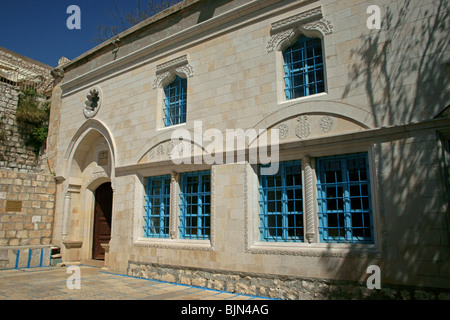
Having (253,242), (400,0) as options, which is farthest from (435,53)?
(253,242)

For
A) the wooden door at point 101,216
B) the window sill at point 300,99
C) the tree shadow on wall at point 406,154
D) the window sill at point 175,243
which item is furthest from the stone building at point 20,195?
the tree shadow on wall at point 406,154

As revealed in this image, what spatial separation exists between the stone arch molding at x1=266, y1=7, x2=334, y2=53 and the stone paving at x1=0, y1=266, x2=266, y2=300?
467 centimetres

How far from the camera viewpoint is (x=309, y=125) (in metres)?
6.11

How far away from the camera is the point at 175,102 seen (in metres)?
8.38

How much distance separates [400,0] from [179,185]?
5388mm

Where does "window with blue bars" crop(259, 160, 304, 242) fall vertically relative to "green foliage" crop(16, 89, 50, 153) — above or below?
below

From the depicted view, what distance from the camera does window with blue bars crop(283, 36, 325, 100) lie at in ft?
21.0

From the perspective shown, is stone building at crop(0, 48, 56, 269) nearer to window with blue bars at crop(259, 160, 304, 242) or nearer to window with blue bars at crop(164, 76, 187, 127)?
window with blue bars at crop(164, 76, 187, 127)

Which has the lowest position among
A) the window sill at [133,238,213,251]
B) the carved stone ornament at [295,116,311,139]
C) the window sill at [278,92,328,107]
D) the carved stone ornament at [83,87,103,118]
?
the window sill at [133,238,213,251]

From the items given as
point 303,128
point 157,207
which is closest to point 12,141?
point 157,207

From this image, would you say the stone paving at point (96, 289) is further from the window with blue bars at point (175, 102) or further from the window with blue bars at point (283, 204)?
the window with blue bars at point (175, 102)

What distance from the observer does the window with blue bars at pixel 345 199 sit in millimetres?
5609

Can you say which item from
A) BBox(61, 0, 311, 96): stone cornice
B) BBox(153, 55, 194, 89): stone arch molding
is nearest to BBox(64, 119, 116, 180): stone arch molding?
BBox(61, 0, 311, 96): stone cornice
